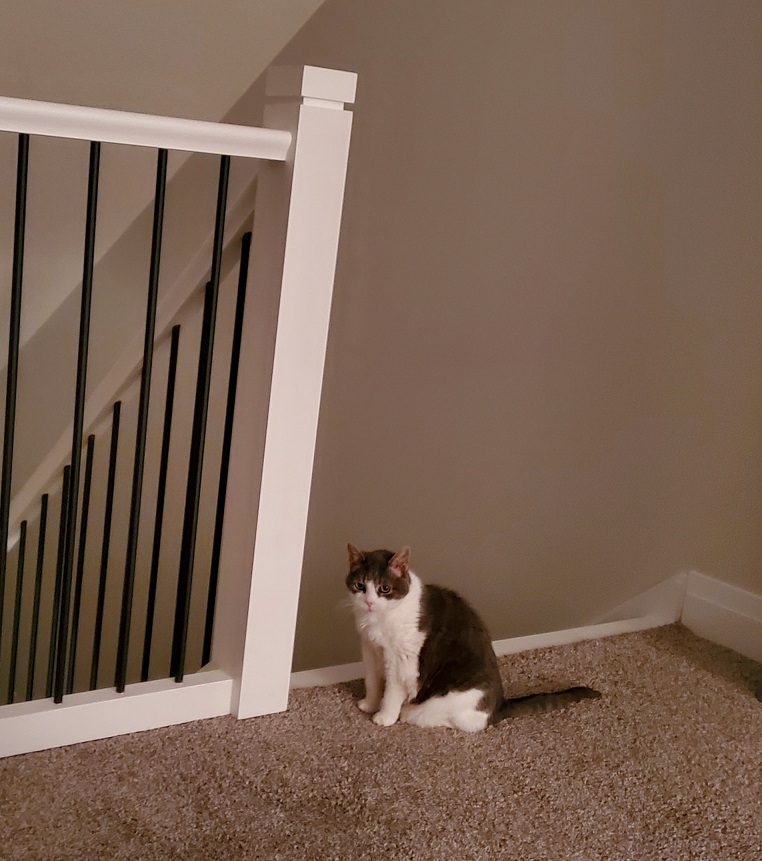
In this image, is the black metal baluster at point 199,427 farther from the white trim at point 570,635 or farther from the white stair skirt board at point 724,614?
the white stair skirt board at point 724,614

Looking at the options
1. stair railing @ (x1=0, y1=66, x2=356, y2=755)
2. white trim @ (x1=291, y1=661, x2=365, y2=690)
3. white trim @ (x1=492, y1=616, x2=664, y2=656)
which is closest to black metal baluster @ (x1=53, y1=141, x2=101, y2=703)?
stair railing @ (x1=0, y1=66, x2=356, y2=755)

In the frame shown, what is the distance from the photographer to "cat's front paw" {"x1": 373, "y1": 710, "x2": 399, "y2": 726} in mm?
1593

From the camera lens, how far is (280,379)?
4.73ft

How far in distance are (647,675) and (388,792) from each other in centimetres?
73

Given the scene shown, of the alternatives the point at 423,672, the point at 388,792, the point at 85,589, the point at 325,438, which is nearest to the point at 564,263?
the point at 325,438

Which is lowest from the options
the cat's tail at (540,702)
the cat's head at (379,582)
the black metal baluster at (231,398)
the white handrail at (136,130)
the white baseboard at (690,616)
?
the cat's tail at (540,702)

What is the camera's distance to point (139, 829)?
1.25m

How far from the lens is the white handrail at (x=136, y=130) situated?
1.17 metres

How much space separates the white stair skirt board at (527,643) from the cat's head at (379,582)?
207 mm

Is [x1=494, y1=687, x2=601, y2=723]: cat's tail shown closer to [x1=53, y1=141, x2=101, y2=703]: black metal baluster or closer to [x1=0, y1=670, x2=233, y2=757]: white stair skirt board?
[x1=0, y1=670, x2=233, y2=757]: white stair skirt board

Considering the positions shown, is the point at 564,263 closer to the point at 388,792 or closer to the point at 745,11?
the point at 745,11

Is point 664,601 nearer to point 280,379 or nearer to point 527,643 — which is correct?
point 527,643

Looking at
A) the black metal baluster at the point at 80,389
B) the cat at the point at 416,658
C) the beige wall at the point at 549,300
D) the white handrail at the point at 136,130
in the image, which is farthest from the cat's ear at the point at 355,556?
the beige wall at the point at 549,300

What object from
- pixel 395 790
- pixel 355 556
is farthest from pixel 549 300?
pixel 395 790
